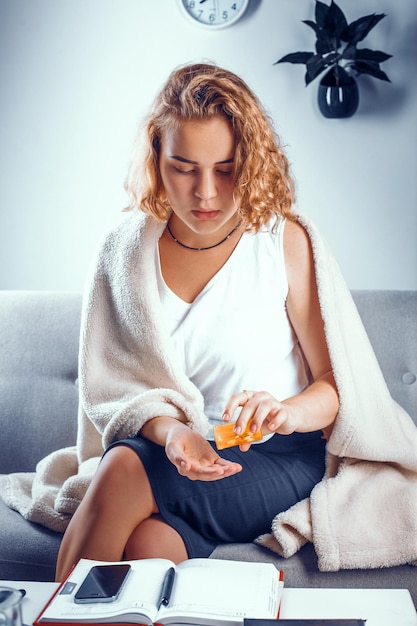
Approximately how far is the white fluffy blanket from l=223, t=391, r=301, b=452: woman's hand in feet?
0.56

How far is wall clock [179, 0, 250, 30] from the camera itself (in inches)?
60.6

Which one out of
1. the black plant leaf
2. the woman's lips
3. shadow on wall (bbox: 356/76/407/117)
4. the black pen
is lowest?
the black pen

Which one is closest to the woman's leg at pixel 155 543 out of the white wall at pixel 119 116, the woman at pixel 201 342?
the woman at pixel 201 342

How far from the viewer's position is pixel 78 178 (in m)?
1.61

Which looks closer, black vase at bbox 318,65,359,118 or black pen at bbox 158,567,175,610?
black pen at bbox 158,567,175,610

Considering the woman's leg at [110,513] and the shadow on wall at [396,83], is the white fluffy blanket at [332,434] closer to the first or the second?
the woman's leg at [110,513]

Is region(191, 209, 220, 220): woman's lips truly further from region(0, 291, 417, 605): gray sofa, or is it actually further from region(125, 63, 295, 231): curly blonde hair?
region(0, 291, 417, 605): gray sofa

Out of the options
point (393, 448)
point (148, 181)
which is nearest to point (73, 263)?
point (148, 181)

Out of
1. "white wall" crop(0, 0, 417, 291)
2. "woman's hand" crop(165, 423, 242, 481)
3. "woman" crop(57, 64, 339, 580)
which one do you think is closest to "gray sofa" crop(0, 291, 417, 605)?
"white wall" crop(0, 0, 417, 291)

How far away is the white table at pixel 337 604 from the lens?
1.03m

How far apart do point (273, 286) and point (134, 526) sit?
50cm

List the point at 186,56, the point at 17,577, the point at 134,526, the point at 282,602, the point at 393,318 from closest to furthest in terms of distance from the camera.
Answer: the point at 282,602, the point at 134,526, the point at 17,577, the point at 186,56, the point at 393,318

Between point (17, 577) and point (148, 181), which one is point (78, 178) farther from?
point (17, 577)

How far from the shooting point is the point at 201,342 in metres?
1.45
